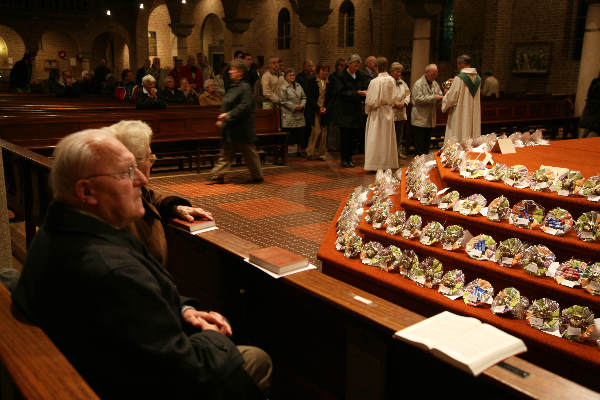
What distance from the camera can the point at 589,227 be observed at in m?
3.07


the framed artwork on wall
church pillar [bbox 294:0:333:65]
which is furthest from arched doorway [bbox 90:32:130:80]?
the framed artwork on wall

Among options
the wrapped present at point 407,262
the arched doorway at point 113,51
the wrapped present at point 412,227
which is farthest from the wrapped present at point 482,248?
the arched doorway at point 113,51

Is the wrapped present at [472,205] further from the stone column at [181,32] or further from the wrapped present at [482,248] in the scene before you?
the stone column at [181,32]

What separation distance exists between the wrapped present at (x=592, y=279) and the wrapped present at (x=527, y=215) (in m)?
0.54

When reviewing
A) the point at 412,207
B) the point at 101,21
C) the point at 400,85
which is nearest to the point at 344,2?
the point at 101,21

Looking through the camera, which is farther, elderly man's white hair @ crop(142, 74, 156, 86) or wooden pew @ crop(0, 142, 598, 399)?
elderly man's white hair @ crop(142, 74, 156, 86)

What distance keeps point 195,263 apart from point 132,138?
0.73 metres

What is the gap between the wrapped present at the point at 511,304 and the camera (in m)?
2.88

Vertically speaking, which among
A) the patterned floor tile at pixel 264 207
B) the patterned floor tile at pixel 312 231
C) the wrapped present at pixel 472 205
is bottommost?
the patterned floor tile at pixel 312 231

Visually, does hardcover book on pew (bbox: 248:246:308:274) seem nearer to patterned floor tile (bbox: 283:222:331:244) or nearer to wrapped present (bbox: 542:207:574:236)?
wrapped present (bbox: 542:207:574:236)

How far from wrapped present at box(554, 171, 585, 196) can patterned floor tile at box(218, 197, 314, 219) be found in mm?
3218

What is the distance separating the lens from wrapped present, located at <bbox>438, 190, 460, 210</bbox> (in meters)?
3.86

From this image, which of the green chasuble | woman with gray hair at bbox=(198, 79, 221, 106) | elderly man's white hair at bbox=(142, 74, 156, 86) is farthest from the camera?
woman with gray hair at bbox=(198, 79, 221, 106)

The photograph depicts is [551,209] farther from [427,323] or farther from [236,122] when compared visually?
[236,122]
